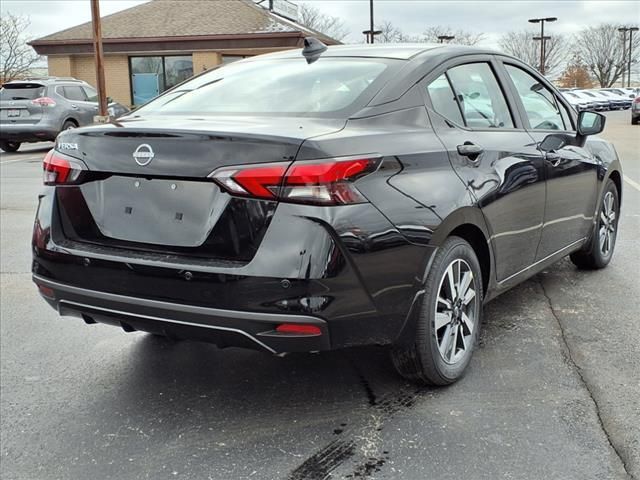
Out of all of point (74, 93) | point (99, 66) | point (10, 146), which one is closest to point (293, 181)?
point (74, 93)

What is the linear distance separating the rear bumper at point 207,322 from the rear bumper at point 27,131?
1471 centimetres

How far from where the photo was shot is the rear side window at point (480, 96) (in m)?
3.69

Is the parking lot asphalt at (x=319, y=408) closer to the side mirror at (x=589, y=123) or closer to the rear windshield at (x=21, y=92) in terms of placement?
the side mirror at (x=589, y=123)

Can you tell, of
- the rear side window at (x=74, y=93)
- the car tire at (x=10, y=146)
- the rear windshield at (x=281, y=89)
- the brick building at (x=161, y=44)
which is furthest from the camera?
the brick building at (x=161, y=44)

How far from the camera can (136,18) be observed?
31094mm

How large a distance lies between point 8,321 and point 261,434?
2.39 m

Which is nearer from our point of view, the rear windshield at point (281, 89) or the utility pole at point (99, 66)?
the rear windshield at point (281, 89)

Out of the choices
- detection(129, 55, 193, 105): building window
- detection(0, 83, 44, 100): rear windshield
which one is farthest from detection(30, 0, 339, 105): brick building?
detection(0, 83, 44, 100): rear windshield

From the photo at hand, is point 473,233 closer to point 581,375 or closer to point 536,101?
point 581,375

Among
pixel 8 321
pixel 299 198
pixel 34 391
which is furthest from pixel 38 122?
pixel 299 198

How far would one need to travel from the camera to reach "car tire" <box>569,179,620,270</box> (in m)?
5.30

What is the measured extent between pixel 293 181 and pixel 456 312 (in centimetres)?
121

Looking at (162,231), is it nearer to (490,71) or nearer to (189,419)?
(189,419)

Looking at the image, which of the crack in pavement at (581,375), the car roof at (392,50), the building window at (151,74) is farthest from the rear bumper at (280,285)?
the building window at (151,74)
